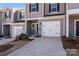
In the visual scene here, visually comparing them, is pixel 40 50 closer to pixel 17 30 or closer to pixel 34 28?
pixel 34 28

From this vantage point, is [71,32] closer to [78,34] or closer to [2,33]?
[78,34]

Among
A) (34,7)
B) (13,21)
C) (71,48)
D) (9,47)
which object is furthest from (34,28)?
(71,48)

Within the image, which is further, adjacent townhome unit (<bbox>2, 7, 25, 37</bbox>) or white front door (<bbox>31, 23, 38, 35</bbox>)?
adjacent townhome unit (<bbox>2, 7, 25, 37</bbox>)

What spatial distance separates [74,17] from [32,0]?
6.11 m

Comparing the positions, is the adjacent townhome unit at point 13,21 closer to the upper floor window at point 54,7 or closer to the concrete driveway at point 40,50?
the upper floor window at point 54,7

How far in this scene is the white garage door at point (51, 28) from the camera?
23.8 m

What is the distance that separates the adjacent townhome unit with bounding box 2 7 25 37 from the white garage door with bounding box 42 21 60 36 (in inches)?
203

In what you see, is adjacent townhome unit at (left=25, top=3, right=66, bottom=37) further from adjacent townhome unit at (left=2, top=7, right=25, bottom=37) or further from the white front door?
adjacent townhome unit at (left=2, top=7, right=25, bottom=37)

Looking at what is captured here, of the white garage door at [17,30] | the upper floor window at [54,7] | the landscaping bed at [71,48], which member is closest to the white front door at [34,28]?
the white garage door at [17,30]

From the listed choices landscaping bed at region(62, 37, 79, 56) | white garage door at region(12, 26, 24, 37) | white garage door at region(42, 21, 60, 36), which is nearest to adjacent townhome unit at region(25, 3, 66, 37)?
white garage door at region(42, 21, 60, 36)

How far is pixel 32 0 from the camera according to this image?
24703mm

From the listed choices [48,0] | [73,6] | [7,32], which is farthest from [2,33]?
[73,6]

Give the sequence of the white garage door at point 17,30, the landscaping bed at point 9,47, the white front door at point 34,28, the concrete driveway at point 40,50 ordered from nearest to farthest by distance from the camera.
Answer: the concrete driveway at point 40,50, the landscaping bed at point 9,47, the white front door at point 34,28, the white garage door at point 17,30

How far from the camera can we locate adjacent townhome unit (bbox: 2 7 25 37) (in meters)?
30.2
